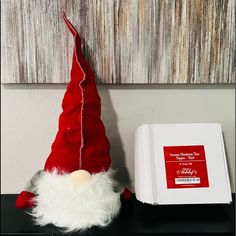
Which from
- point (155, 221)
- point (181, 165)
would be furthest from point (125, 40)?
point (155, 221)

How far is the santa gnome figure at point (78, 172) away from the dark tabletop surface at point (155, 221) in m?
0.03

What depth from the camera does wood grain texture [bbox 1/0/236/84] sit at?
0.94 metres

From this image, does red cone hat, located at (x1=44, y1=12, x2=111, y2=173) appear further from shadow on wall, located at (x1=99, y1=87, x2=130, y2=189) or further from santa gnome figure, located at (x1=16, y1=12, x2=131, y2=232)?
shadow on wall, located at (x1=99, y1=87, x2=130, y2=189)

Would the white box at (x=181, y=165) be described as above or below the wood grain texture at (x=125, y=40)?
below

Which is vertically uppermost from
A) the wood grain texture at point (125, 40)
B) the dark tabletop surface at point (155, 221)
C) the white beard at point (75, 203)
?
the wood grain texture at point (125, 40)

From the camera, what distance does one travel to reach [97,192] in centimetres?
82

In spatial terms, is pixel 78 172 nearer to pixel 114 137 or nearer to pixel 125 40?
pixel 114 137

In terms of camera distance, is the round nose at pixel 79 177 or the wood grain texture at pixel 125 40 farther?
the wood grain texture at pixel 125 40

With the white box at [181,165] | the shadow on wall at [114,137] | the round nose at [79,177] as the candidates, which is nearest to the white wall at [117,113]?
the shadow on wall at [114,137]

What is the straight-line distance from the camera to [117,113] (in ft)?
3.34

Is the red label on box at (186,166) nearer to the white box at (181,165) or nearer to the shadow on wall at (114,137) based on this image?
the white box at (181,165)

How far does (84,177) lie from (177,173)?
0.25 meters

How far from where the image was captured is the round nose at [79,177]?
0.81 m

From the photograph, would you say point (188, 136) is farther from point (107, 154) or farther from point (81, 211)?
point (81, 211)
